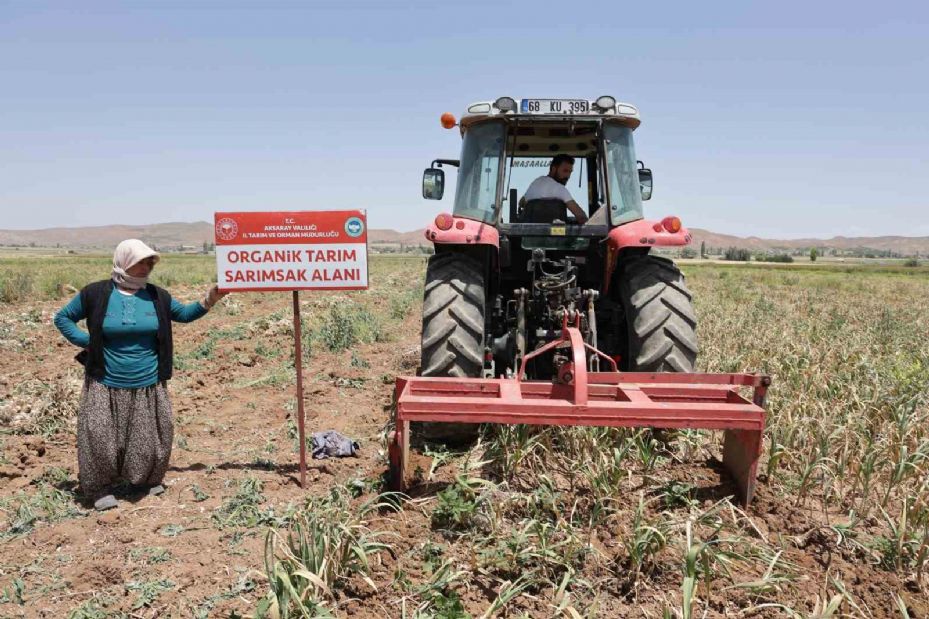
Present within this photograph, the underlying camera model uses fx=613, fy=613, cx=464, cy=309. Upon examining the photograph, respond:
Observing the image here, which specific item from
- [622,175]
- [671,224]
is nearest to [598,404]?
[671,224]

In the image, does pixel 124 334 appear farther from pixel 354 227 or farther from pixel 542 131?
pixel 542 131

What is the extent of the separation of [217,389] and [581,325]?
3932 mm

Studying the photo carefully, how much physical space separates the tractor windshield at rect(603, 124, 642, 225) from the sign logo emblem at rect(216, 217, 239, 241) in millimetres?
2555

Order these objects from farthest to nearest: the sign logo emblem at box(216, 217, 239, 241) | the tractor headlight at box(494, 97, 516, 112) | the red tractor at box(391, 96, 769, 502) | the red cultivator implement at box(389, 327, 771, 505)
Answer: the tractor headlight at box(494, 97, 516, 112), the sign logo emblem at box(216, 217, 239, 241), the red tractor at box(391, 96, 769, 502), the red cultivator implement at box(389, 327, 771, 505)

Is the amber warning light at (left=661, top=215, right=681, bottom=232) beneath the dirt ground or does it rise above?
above

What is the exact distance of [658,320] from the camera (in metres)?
3.92

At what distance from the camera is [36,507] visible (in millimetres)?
3432

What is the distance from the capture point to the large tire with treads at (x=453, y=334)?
12.5 ft

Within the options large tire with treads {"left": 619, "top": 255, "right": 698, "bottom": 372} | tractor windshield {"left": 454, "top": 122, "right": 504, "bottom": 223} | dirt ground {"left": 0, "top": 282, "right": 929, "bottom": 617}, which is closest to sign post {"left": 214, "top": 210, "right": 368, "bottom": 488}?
dirt ground {"left": 0, "top": 282, "right": 929, "bottom": 617}

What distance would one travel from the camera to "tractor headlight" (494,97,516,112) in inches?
165

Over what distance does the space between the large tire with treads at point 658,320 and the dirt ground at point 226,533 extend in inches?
26.0

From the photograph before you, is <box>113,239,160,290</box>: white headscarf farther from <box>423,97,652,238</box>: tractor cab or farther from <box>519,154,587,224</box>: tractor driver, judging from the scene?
<box>519,154,587,224</box>: tractor driver

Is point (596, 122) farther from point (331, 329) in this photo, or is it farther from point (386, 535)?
point (331, 329)

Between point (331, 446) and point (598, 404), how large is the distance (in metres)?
2.02
